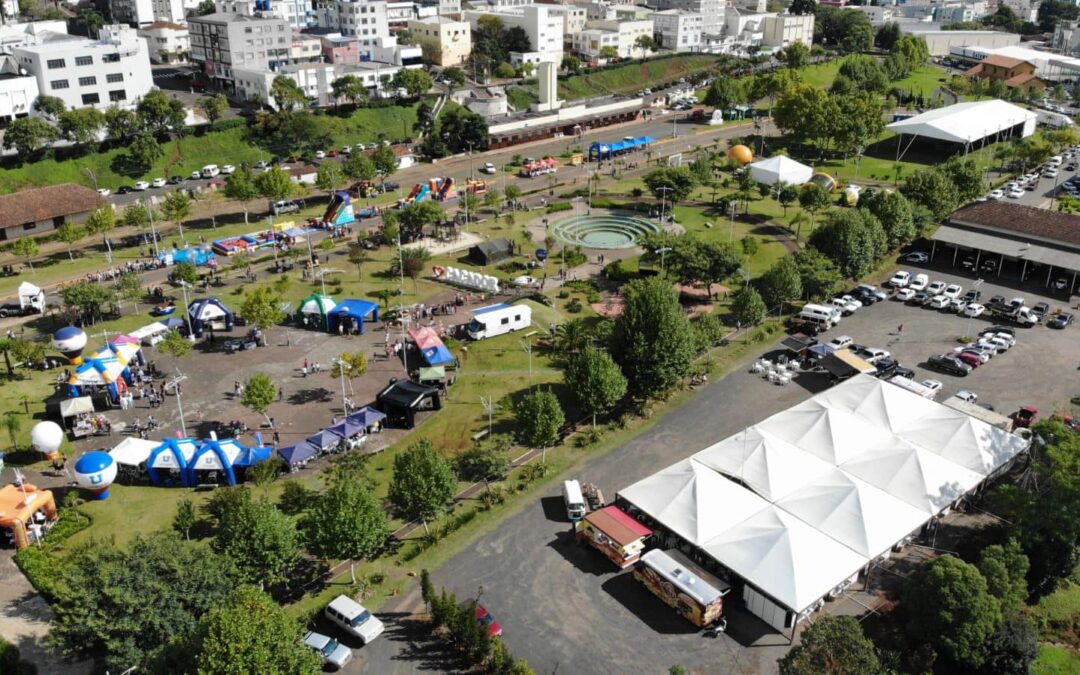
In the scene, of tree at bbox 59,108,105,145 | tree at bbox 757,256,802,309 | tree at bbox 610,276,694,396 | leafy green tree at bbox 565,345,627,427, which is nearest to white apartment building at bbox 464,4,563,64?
tree at bbox 59,108,105,145

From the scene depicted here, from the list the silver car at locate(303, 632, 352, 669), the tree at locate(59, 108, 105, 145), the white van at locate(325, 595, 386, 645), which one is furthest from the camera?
the tree at locate(59, 108, 105, 145)

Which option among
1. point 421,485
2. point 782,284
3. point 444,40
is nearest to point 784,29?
point 444,40

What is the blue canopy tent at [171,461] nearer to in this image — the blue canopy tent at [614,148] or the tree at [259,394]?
the tree at [259,394]

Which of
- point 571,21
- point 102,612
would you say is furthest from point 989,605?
point 571,21

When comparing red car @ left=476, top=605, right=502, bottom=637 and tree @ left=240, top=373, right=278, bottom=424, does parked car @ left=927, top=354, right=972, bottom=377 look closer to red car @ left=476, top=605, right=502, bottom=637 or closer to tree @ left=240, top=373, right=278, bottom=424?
red car @ left=476, top=605, right=502, bottom=637

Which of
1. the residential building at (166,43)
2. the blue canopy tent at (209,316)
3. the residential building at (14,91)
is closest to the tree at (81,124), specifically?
the residential building at (14,91)

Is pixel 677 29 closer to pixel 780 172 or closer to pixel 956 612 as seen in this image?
pixel 780 172

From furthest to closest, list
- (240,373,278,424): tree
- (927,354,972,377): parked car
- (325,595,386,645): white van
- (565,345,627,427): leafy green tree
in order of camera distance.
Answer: (927,354,972,377): parked car
(240,373,278,424): tree
(565,345,627,427): leafy green tree
(325,595,386,645): white van

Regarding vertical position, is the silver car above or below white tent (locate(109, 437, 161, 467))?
below
